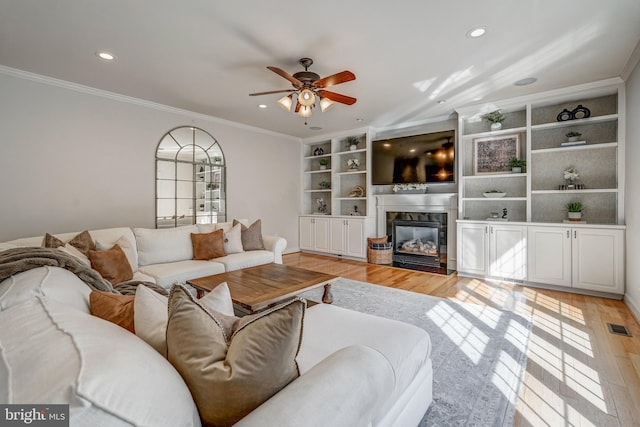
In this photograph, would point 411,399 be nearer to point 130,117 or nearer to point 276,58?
point 276,58

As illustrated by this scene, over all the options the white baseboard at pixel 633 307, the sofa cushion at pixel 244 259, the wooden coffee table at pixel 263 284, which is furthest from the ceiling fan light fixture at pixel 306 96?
the white baseboard at pixel 633 307

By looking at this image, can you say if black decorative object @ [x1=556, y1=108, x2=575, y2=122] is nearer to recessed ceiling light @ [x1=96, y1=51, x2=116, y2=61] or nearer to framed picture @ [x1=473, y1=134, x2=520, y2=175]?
framed picture @ [x1=473, y1=134, x2=520, y2=175]

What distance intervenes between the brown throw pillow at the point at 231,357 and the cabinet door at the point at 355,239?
15.6ft

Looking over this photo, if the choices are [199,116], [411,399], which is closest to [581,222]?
[411,399]

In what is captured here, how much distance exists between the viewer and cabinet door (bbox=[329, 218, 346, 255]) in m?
5.84

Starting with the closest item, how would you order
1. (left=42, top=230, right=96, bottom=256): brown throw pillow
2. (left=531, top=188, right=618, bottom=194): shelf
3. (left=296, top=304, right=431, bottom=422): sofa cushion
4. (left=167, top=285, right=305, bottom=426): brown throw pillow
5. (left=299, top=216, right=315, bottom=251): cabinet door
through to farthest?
1. (left=167, top=285, right=305, bottom=426): brown throw pillow
2. (left=296, top=304, right=431, bottom=422): sofa cushion
3. (left=42, top=230, right=96, bottom=256): brown throw pillow
4. (left=531, top=188, right=618, bottom=194): shelf
5. (left=299, top=216, right=315, bottom=251): cabinet door

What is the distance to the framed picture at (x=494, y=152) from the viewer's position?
4289 millimetres

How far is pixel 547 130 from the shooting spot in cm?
405

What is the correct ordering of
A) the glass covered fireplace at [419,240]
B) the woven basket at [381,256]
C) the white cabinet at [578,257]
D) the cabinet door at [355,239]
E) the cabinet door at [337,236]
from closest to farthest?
the white cabinet at [578,257]
the glass covered fireplace at [419,240]
the woven basket at [381,256]
the cabinet door at [355,239]
the cabinet door at [337,236]

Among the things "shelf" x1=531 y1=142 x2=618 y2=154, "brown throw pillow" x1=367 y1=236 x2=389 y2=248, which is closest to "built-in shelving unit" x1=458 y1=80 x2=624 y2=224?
"shelf" x1=531 y1=142 x2=618 y2=154

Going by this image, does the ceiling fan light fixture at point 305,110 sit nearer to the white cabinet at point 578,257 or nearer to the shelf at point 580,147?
the shelf at point 580,147

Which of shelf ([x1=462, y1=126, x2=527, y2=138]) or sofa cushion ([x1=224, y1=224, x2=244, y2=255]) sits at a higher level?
shelf ([x1=462, y1=126, x2=527, y2=138])

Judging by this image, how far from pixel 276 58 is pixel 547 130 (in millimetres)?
3808

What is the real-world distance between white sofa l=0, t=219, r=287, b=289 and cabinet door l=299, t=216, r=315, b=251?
229cm
